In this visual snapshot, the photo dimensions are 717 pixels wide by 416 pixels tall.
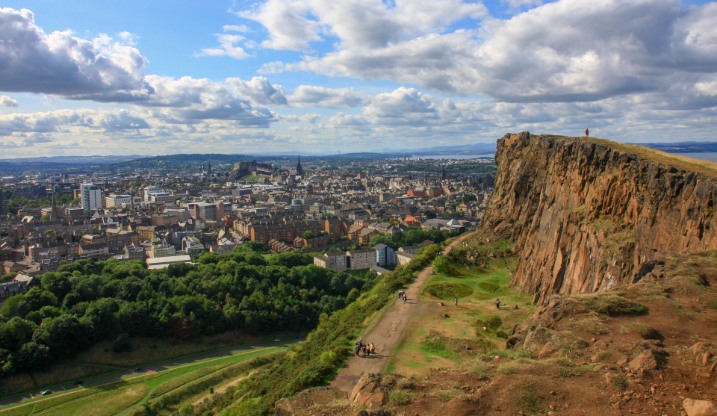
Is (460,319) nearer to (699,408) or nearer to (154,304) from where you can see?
(699,408)

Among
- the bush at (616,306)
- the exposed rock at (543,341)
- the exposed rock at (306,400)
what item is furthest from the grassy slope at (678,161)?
the exposed rock at (306,400)

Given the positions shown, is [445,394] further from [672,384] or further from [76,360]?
[76,360]

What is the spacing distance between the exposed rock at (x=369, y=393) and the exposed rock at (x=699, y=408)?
6.54 meters

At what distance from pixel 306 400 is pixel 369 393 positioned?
8.48 ft

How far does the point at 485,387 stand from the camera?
12.9 m

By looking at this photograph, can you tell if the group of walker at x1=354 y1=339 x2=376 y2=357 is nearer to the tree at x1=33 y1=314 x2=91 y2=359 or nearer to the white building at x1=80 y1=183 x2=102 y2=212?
the tree at x1=33 y1=314 x2=91 y2=359

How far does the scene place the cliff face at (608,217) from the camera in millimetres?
22100

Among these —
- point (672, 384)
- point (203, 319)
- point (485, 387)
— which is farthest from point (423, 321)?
point (203, 319)

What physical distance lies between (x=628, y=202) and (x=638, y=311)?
1112 cm

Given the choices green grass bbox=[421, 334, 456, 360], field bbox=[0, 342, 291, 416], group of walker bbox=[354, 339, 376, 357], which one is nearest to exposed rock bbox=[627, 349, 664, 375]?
A: green grass bbox=[421, 334, 456, 360]

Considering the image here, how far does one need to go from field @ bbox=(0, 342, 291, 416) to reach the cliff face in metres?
24.9

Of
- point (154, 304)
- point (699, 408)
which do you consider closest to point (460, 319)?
point (699, 408)

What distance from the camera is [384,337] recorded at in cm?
2456

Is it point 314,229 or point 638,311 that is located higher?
point 638,311
